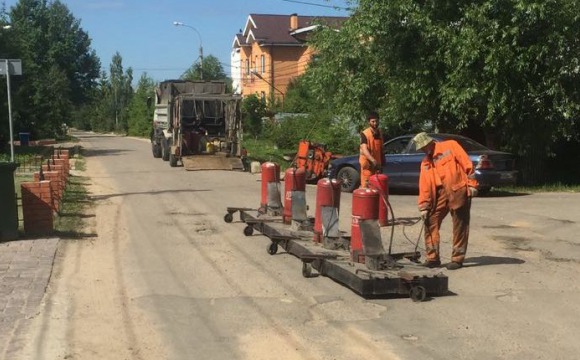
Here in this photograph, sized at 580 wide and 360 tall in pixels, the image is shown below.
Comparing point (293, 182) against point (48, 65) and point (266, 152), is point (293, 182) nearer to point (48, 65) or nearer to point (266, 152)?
point (266, 152)

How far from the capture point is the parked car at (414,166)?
48.8 feet

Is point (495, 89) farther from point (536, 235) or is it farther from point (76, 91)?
point (76, 91)

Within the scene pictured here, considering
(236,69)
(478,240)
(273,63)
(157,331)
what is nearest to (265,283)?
(157,331)

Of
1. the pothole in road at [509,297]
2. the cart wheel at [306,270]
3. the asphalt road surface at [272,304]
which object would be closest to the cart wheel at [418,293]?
the asphalt road surface at [272,304]

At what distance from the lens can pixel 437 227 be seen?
26.1 ft

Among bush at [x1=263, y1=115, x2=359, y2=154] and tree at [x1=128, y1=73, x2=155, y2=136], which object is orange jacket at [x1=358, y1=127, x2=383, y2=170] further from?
tree at [x1=128, y1=73, x2=155, y2=136]

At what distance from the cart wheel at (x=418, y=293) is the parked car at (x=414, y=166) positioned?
761cm

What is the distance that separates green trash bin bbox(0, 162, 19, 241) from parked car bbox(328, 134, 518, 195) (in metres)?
7.38

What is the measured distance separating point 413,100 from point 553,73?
3.56 meters

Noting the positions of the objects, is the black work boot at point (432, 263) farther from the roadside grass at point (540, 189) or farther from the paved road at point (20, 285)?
the roadside grass at point (540, 189)

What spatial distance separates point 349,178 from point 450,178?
871 cm

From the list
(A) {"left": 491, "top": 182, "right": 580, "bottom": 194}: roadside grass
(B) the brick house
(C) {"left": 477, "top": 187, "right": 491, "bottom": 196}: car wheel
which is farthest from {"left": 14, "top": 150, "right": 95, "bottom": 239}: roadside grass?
(B) the brick house

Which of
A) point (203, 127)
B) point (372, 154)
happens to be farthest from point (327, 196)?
point (203, 127)

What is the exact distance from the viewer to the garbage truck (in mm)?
23672
